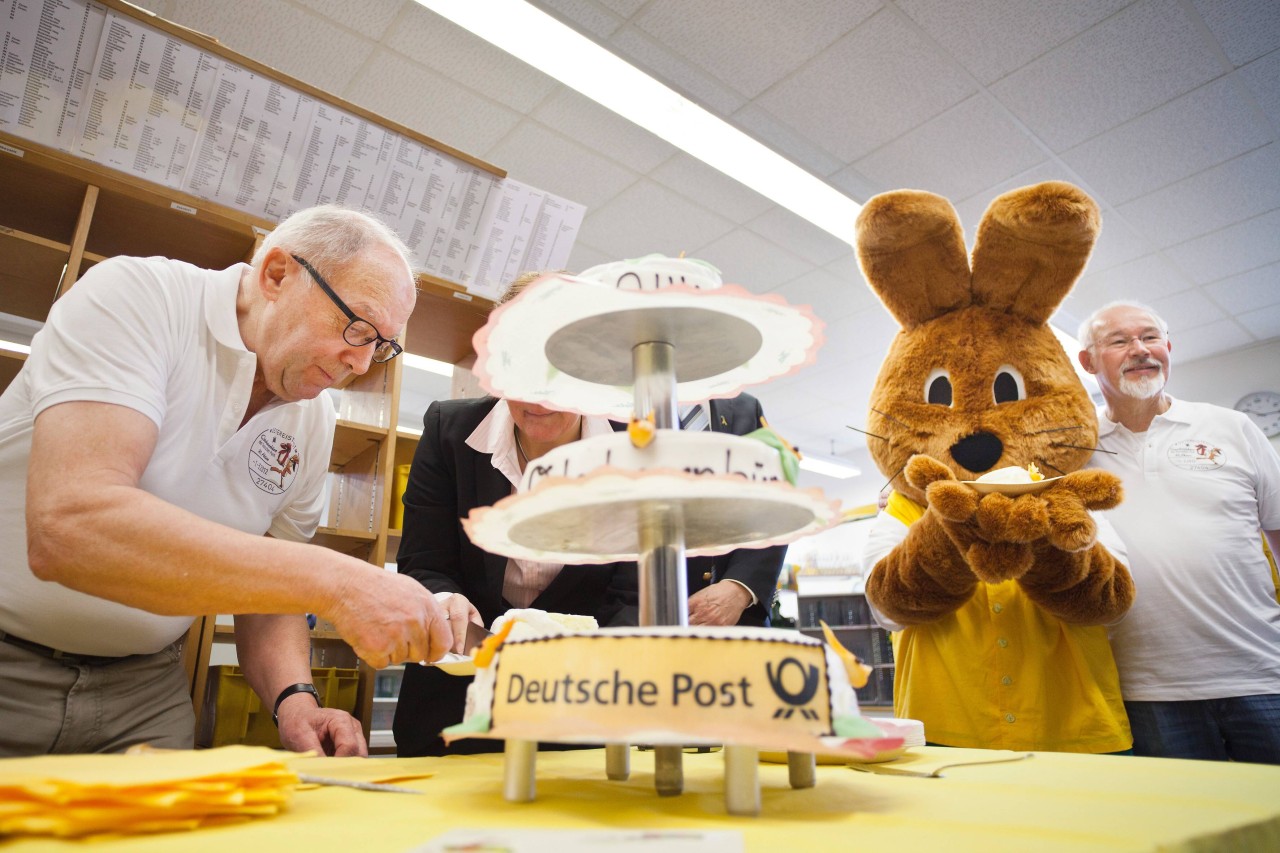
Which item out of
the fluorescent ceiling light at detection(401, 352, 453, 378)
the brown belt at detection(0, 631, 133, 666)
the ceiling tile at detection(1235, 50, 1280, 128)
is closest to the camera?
the brown belt at detection(0, 631, 133, 666)

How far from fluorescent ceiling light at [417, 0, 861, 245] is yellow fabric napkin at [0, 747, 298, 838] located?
2.52m

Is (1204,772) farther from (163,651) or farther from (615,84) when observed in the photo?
(615,84)

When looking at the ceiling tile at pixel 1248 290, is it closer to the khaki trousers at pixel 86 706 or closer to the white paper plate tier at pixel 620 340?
the white paper plate tier at pixel 620 340

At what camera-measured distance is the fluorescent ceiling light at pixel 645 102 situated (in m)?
2.57

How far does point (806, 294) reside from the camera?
478 cm

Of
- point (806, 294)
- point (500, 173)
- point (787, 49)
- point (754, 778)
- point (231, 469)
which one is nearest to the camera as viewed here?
point (754, 778)

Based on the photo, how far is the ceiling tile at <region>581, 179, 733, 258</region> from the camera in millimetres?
3754

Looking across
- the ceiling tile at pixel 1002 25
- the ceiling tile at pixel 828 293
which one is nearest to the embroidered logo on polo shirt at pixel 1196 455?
the ceiling tile at pixel 1002 25

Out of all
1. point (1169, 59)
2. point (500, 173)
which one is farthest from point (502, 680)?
point (1169, 59)

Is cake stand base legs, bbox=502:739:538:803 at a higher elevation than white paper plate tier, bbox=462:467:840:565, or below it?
below

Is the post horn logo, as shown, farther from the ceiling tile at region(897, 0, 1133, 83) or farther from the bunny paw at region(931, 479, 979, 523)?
the ceiling tile at region(897, 0, 1133, 83)

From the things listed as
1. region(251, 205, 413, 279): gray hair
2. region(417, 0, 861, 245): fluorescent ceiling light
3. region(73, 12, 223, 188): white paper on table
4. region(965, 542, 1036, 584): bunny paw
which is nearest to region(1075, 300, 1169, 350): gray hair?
region(417, 0, 861, 245): fluorescent ceiling light

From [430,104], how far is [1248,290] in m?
5.16

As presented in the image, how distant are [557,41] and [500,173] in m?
0.55
